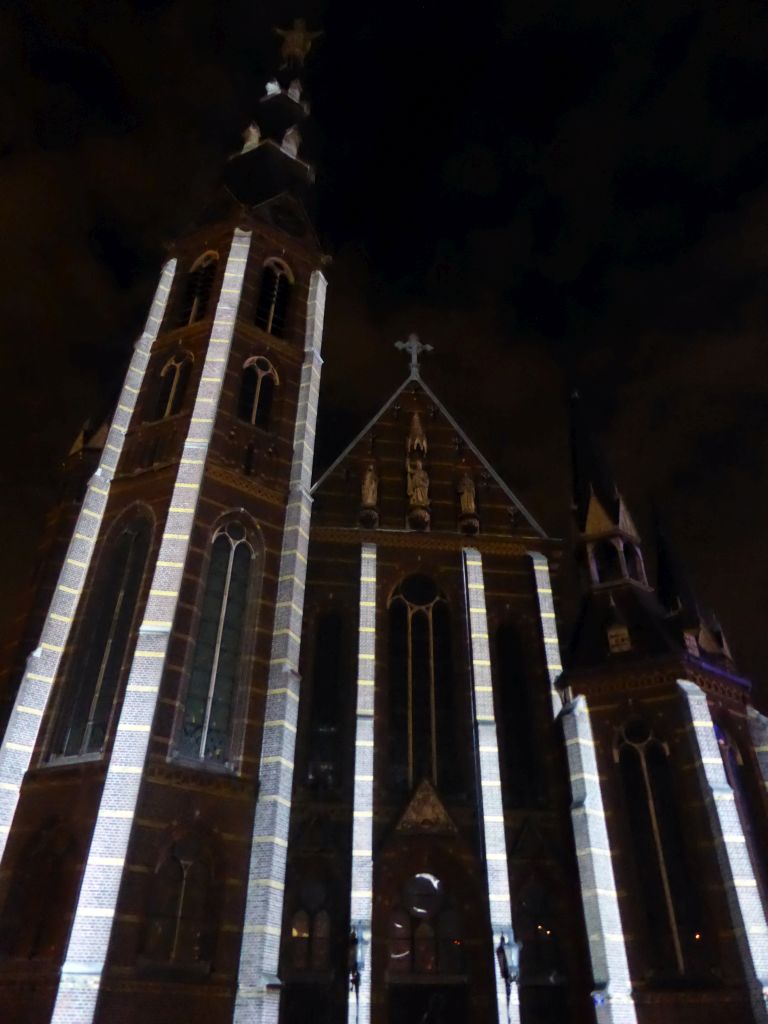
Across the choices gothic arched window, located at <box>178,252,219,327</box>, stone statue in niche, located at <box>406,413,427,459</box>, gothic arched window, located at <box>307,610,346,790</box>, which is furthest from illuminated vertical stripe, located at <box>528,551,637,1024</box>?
gothic arched window, located at <box>178,252,219,327</box>

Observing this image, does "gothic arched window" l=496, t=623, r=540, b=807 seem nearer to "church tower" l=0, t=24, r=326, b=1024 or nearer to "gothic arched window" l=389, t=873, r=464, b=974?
"gothic arched window" l=389, t=873, r=464, b=974

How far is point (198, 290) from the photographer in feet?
99.8

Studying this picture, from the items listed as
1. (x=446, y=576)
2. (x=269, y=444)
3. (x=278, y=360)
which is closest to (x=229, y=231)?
(x=278, y=360)

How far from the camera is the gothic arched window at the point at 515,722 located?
2397 centimetres

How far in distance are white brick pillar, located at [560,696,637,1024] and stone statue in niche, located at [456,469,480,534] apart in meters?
7.16

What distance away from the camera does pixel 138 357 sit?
93.4 ft

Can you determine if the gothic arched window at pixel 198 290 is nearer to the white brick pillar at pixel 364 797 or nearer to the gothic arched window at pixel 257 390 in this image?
the gothic arched window at pixel 257 390

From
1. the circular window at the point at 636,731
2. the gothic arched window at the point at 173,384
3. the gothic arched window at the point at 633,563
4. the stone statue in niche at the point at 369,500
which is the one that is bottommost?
the circular window at the point at 636,731

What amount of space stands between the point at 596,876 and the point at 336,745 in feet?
26.3

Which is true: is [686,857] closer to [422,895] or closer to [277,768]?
[422,895]

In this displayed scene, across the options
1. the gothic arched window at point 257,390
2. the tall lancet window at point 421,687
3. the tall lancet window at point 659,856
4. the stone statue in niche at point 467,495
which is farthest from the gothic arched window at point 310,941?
the gothic arched window at point 257,390

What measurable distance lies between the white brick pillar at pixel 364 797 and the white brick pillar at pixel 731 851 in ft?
29.7

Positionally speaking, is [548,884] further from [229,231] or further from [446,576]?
[229,231]

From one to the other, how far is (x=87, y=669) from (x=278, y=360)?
12.9 metres
